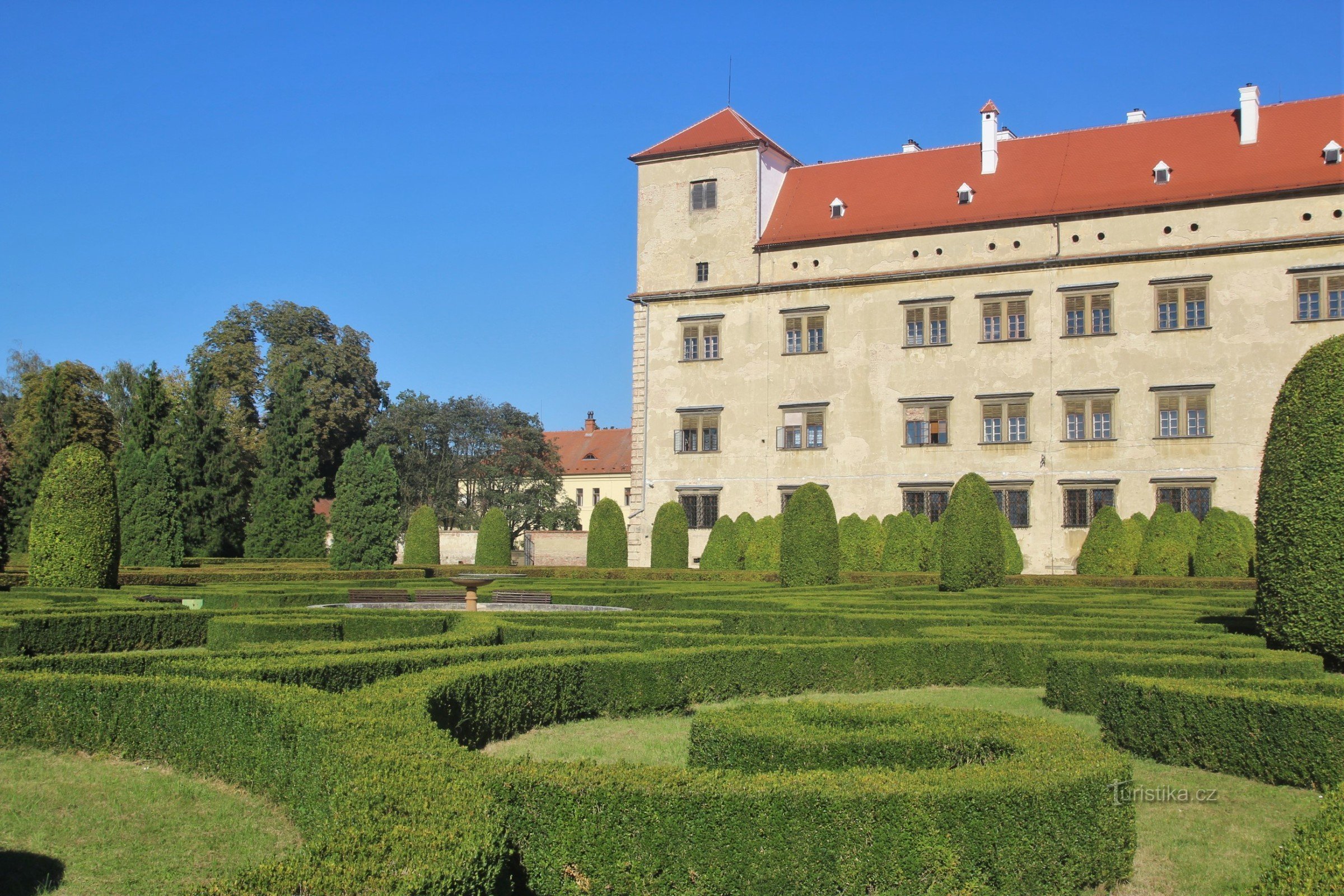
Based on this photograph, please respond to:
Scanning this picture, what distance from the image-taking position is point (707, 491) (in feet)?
132

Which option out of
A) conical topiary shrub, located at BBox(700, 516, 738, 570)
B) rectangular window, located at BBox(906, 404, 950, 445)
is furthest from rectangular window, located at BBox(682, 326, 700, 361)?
rectangular window, located at BBox(906, 404, 950, 445)

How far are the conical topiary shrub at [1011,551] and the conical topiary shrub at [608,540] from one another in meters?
11.9

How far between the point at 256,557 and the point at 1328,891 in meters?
44.4

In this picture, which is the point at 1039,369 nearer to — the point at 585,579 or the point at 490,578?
the point at 585,579

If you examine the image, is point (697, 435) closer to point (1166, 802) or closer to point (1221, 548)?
point (1221, 548)

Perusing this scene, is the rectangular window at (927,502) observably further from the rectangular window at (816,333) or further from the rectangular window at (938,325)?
the rectangular window at (816,333)

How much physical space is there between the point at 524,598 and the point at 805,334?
65.9 feet

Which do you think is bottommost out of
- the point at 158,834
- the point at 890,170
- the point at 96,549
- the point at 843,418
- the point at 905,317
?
the point at 158,834

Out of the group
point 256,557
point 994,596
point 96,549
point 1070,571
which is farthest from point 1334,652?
point 256,557

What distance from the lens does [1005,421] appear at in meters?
36.6

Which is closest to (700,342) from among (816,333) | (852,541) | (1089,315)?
(816,333)

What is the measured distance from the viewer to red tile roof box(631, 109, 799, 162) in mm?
40750

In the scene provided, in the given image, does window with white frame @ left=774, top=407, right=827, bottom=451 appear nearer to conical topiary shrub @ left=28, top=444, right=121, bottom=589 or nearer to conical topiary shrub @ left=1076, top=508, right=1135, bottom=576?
conical topiary shrub @ left=1076, top=508, right=1135, bottom=576

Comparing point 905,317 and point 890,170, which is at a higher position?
point 890,170
